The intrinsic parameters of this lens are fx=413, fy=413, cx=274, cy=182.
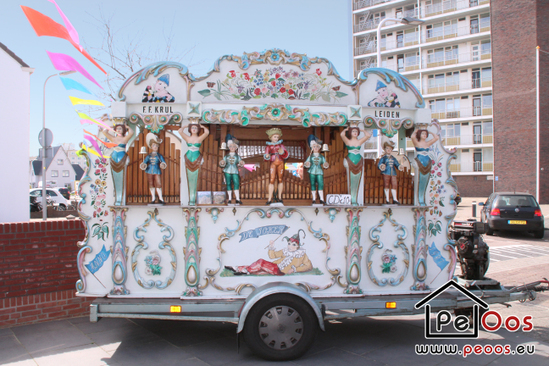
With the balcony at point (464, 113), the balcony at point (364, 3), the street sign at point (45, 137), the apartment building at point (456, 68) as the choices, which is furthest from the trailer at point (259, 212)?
the balcony at point (364, 3)

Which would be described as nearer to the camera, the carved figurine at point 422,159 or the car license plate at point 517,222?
the carved figurine at point 422,159

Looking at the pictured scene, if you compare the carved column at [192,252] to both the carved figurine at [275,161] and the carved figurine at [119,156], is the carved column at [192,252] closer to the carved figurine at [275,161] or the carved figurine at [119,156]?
the carved figurine at [119,156]

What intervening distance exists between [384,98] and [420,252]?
6.58ft

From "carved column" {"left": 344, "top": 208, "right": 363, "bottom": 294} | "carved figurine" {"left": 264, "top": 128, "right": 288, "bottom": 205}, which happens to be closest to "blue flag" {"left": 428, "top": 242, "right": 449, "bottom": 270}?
"carved column" {"left": 344, "top": 208, "right": 363, "bottom": 294}

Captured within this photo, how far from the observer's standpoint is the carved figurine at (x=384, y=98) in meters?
5.25

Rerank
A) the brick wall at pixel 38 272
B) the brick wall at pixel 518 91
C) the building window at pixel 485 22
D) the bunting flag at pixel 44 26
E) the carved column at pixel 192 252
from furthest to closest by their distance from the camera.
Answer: the building window at pixel 485 22 → the brick wall at pixel 518 91 → the brick wall at pixel 38 272 → the carved column at pixel 192 252 → the bunting flag at pixel 44 26

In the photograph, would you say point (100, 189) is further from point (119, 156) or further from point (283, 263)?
point (283, 263)

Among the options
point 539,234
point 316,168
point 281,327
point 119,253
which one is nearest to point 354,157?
point 316,168

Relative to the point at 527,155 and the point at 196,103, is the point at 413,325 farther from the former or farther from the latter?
the point at 527,155

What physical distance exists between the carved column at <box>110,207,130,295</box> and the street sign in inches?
352

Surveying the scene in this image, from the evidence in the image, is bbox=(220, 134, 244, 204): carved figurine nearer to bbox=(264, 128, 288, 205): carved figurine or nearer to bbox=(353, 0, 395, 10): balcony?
bbox=(264, 128, 288, 205): carved figurine

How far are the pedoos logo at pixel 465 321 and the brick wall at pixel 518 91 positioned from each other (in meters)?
29.3

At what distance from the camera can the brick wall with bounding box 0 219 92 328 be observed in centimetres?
568

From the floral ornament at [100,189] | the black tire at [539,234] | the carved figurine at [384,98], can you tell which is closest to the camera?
the floral ornament at [100,189]
